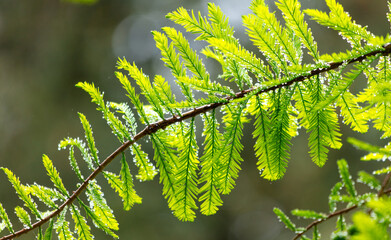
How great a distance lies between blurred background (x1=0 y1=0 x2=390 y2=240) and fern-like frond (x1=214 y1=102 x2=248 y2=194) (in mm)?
3683

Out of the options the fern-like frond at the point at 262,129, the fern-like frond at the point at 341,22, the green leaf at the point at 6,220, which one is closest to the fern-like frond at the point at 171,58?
the fern-like frond at the point at 262,129

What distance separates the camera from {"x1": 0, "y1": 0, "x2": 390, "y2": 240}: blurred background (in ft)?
15.0

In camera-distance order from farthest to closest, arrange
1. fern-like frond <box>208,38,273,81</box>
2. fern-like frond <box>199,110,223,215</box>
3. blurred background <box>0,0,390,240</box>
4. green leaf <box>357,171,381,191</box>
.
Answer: blurred background <box>0,0,390,240</box> < fern-like frond <box>199,110,223,215</box> < fern-like frond <box>208,38,273,81</box> < green leaf <box>357,171,381,191</box>

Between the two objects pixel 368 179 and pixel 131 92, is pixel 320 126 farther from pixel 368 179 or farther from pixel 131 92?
pixel 131 92

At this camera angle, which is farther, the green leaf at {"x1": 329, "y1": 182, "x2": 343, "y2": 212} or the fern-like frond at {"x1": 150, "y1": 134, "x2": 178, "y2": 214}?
the fern-like frond at {"x1": 150, "y1": 134, "x2": 178, "y2": 214}

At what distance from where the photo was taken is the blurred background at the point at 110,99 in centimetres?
456

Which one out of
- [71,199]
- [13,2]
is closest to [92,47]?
[13,2]

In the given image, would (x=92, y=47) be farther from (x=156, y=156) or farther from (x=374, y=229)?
(x=374, y=229)

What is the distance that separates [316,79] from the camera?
0.58m

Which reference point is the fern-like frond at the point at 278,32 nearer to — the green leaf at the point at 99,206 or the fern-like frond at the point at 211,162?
the fern-like frond at the point at 211,162

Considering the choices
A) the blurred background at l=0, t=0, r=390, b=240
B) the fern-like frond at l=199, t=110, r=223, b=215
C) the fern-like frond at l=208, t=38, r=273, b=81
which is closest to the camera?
the fern-like frond at l=208, t=38, r=273, b=81

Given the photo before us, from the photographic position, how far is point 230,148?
60 centimetres

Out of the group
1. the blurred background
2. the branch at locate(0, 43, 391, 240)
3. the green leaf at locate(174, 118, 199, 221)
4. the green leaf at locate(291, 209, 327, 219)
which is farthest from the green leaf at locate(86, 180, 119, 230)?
the blurred background

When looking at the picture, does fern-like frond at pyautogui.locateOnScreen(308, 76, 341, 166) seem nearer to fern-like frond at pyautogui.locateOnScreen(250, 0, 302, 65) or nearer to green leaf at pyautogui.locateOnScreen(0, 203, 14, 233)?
fern-like frond at pyautogui.locateOnScreen(250, 0, 302, 65)
